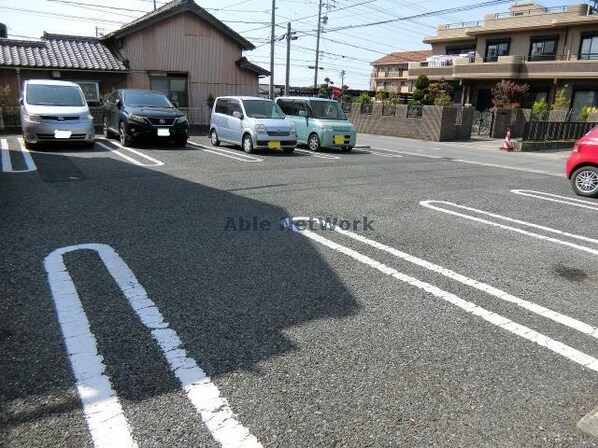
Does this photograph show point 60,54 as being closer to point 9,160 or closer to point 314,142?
point 9,160

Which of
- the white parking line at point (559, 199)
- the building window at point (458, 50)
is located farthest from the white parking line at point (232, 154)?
the building window at point (458, 50)

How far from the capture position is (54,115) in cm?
1080

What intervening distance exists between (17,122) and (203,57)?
27.2ft

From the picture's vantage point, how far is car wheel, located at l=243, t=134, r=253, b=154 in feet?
40.6

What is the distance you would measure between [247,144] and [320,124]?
8.51 ft

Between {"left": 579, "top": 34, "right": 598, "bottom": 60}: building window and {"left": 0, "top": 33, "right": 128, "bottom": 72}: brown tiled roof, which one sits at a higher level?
{"left": 579, "top": 34, "right": 598, "bottom": 60}: building window

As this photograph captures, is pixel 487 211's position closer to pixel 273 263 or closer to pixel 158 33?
pixel 273 263

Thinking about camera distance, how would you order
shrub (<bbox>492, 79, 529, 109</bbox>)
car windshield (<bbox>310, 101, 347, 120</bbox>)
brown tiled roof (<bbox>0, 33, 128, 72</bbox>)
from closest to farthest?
1. car windshield (<bbox>310, 101, 347, 120</bbox>)
2. brown tiled roof (<bbox>0, 33, 128, 72</bbox>)
3. shrub (<bbox>492, 79, 529, 109</bbox>)

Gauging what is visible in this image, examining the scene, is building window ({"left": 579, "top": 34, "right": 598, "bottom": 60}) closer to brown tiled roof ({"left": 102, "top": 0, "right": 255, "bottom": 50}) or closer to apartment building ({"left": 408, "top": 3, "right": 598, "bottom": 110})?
apartment building ({"left": 408, "top": 3, "right": 598, "bottom": 110})

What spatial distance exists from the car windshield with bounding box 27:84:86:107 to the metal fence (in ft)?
52.2

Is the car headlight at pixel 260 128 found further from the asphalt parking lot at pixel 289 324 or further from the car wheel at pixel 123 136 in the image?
the asphalt parking lot at pixel 289 324

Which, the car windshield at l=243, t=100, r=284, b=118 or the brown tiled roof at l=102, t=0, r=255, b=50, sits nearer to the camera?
the car windshield at l=243, t=100, r=284, b=118

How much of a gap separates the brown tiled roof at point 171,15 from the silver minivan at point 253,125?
8021 millimetres

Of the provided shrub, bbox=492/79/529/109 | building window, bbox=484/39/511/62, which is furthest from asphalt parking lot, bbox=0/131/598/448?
building window, bbox=484/39/511/62
